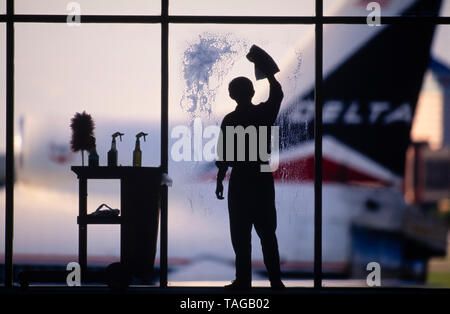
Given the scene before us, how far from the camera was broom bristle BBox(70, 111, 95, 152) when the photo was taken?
5773mm

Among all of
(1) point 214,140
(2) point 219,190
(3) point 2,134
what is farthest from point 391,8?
(3) point 2,134

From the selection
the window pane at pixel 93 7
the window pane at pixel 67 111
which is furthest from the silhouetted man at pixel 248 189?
the window pane at pixel 93 7

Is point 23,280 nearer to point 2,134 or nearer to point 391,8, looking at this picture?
point 2,134

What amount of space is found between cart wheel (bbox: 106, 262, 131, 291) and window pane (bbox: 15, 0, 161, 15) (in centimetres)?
A: 223

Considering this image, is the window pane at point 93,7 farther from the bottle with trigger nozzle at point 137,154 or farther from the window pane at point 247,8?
the bottle with trigger nozzle at point 137,154

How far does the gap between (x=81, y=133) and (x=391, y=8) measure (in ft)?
9.76

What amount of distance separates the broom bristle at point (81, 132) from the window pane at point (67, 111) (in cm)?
6

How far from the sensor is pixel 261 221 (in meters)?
5.64

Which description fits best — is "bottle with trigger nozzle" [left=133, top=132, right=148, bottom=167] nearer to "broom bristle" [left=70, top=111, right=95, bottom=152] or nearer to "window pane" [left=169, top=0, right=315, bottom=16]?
Result: "broom bristle" [left=70, top=111, right=95, bottom=152]

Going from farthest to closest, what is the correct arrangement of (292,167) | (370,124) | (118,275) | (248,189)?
1. (370,124)
2. (292,167)
3. (248,189)
4. (118,275)

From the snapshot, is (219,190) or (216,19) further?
(216,19)

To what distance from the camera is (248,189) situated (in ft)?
18.7

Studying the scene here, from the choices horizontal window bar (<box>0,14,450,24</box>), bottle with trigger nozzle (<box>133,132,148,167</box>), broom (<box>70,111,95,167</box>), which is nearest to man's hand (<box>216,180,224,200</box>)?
bottle with trigger nozzle (<box>133,132,148,167</box>)
